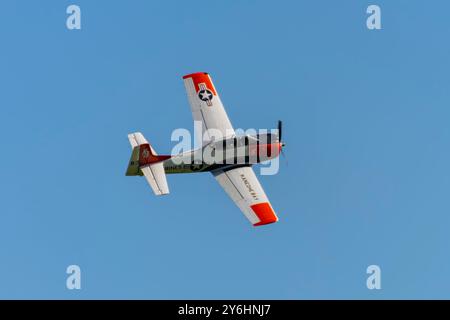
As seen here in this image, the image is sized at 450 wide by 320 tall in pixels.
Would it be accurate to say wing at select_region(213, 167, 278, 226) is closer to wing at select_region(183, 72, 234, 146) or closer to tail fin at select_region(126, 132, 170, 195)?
wing at select_region(183, 72, 234, 146)

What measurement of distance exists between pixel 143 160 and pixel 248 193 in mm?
5774

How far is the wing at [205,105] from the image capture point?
144ft

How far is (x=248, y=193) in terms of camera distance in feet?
135

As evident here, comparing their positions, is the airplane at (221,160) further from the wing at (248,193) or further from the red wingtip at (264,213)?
the red wingtip at (264,213)

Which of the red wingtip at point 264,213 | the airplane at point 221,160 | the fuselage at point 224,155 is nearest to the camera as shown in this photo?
the red wingtip at point 264,213

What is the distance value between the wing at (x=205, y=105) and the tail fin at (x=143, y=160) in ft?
8.47

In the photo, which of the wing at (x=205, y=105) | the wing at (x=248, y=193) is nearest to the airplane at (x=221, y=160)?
the wing at (x=248, y=193)

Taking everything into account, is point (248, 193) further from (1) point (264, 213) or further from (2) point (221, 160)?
(2) point (221, 160)

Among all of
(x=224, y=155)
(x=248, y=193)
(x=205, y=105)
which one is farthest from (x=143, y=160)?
(x=248, y=193)

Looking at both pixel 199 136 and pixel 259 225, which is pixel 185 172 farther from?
pixel 259 225

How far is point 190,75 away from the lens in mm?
45250

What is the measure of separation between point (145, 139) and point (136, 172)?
1.83 m
